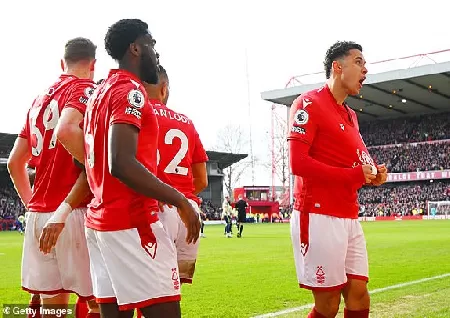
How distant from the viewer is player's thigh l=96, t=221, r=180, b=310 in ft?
9.80

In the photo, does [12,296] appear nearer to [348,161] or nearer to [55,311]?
[55,311]

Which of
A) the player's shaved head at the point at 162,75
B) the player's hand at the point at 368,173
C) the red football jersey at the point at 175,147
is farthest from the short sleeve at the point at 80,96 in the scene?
the player's hand at the point at 368,173

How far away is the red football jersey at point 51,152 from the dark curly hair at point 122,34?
0.98m

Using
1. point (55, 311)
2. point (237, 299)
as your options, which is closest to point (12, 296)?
point (237, 299)

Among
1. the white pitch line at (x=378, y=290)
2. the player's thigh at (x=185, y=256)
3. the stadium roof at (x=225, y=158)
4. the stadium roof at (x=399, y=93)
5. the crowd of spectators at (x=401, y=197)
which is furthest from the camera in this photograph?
the stadium roof at (x=225, y=158)

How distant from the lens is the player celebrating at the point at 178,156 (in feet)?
15.4

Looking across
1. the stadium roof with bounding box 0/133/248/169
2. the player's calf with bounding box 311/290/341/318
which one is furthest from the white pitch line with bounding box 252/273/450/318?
the stadium roof with bounding box 0/133/248/169

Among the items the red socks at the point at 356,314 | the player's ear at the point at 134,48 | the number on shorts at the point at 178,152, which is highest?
the player's ear at the point at 134,48

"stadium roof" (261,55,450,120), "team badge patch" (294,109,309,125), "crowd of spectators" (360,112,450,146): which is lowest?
"team badge patch" (294,109,309,125)

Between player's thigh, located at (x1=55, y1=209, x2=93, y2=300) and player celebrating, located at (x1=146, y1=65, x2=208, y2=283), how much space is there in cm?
66

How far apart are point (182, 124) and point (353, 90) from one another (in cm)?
133

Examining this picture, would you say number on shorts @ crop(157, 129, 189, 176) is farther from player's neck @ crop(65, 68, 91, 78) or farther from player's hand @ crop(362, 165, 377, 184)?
player's hand @ crop(362, 165, 377, 184)

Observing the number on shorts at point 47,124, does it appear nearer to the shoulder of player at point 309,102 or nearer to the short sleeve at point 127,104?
the short sleeve at point 127,104

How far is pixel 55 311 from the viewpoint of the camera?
13.9 ft
